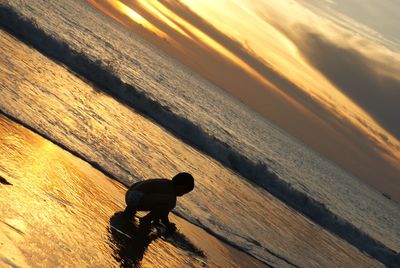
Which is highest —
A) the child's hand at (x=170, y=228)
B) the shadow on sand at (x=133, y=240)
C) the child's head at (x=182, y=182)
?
the child's head at (x=182, y=182)

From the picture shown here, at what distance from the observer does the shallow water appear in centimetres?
1561

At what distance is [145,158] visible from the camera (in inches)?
758

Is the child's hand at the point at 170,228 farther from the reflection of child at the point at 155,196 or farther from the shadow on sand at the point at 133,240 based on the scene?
the shadow on sand at the point at 133,240

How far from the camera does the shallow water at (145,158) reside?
15.6 meters

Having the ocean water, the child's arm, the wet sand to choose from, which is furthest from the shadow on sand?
the ocean water

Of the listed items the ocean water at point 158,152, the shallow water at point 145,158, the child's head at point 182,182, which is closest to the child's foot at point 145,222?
the child's head at point 182,182

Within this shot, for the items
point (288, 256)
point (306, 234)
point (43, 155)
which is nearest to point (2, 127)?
point (43, 155)

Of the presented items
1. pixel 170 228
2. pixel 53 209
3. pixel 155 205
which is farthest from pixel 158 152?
pixel 53 209

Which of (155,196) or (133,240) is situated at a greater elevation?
(155,196)

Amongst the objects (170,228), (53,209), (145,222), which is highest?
(170,228)

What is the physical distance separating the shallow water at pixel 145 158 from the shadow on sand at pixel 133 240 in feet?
2.90

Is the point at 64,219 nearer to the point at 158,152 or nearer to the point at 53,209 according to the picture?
the point at 53,209

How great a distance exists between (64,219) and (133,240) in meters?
1.41

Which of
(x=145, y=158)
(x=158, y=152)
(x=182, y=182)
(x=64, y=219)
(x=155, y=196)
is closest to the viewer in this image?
(x=64, y=219)
